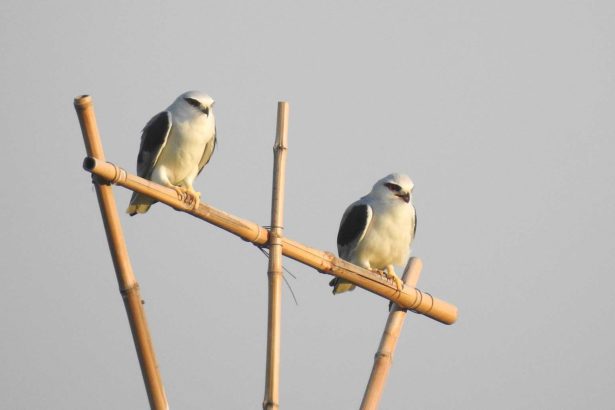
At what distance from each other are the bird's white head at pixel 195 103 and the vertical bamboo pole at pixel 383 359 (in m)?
4.56

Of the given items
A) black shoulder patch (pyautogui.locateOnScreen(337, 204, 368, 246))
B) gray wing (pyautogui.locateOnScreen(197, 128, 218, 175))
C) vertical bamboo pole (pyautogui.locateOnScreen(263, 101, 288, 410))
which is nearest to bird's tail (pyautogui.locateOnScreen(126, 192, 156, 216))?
gray wing (pyautogui.locateOnScreen(197, 128, 218, 175))

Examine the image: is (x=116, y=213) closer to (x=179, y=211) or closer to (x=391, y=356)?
(x=179, y=211)

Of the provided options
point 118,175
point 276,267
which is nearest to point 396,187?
point 276,267

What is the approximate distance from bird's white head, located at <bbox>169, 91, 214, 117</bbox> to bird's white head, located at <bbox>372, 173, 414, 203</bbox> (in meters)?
2.55

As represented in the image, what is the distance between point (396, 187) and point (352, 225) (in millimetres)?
816

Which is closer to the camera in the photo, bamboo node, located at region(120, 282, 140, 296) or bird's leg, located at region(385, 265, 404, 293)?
bamboo node, located at region(120, 282, 140, 296)

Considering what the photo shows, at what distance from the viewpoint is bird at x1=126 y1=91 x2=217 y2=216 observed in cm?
1492

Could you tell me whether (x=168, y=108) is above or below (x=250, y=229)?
above

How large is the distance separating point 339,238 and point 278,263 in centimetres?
600

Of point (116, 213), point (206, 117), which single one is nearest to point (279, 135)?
point (116, 213)

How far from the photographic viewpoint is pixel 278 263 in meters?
9.97

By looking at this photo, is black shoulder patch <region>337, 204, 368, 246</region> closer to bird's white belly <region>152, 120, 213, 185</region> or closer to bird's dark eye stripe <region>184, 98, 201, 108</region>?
bird's white belly <region>152, 120, 213, 185</region>

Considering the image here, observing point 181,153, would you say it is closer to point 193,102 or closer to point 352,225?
point 193,102

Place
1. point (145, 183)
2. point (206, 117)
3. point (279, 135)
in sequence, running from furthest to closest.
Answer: point (206, 117) → point (279, 135) → point (145, 183)
